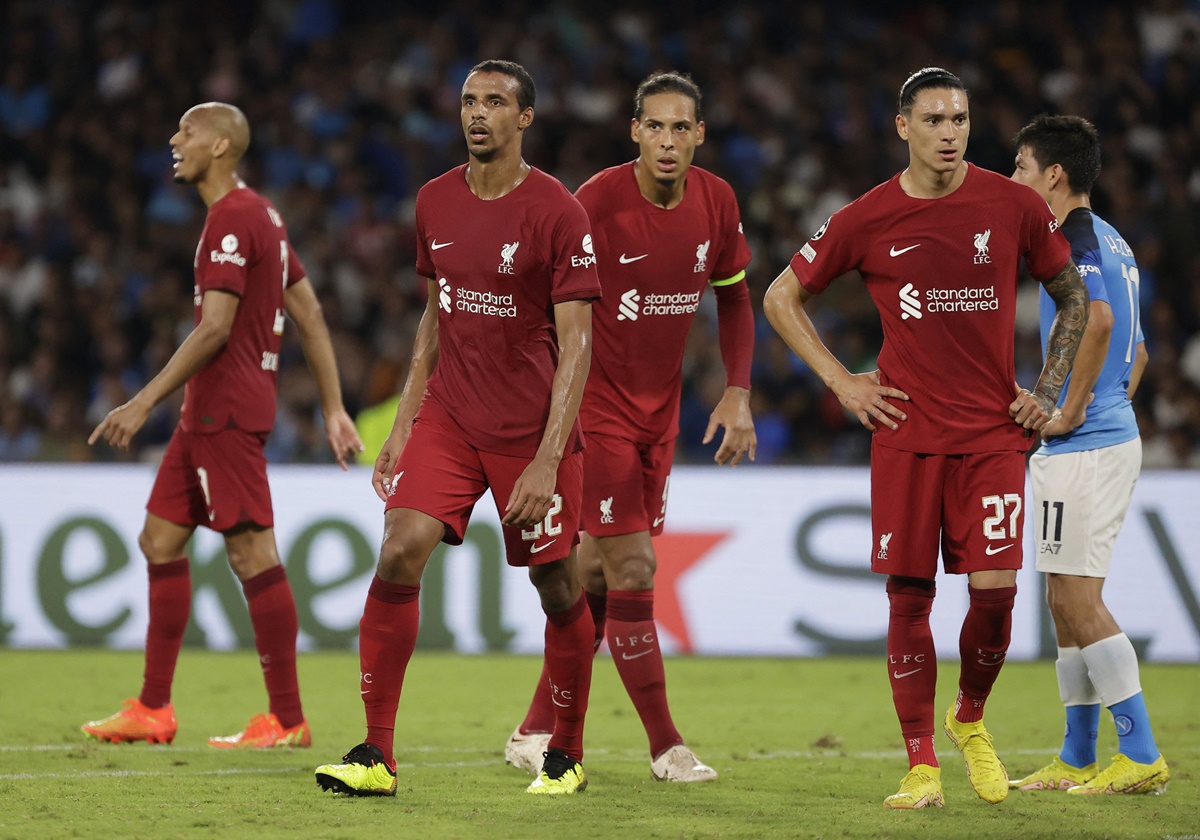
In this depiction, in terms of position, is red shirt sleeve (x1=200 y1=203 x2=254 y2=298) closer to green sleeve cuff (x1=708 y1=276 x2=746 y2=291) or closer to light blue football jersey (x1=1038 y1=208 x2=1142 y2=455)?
green sleeve cuff (x1=708 y1=276 x2=746 y2=291)

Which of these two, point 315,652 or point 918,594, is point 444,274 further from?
point 315,652

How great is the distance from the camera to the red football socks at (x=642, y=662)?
5.84 m

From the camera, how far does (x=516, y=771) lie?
6.04m

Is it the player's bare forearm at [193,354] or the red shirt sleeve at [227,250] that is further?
the red shirt sleeve at [227,250]

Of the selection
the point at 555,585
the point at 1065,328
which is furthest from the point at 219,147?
the point at 1065,328

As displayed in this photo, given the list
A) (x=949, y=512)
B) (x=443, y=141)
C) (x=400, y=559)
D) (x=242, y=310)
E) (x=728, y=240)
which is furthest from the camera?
(x=443, y=141)

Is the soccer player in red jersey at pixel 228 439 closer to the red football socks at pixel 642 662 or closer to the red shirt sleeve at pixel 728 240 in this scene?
the red football socks at pixel 642 662

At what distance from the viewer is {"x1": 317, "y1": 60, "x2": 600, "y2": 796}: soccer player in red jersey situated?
512 cm

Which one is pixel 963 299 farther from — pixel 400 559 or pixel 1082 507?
pixel 400 559

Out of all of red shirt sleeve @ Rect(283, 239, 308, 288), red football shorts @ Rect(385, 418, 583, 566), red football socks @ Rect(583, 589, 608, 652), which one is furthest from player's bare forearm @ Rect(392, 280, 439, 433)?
red shirt sleeve @ Rect(283, 239, 308, 288)

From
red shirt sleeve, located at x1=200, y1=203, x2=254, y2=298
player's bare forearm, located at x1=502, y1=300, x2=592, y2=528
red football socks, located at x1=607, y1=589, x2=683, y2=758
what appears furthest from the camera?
red shirt sleeve, located at x1=200, y1=203, x2=254, y2=298

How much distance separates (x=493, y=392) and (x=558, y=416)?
0.28 metres

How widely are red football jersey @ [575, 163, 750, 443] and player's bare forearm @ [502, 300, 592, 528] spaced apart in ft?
2.62

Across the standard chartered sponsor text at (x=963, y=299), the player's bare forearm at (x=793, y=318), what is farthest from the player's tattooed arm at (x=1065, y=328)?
the player's bare forearm at (x=793, y=318)
